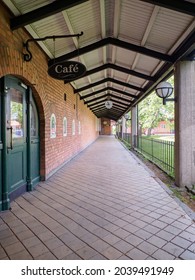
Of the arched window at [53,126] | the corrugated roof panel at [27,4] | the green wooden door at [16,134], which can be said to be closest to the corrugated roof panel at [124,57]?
the arched window at [53,126]

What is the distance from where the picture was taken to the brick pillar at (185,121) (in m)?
3.94

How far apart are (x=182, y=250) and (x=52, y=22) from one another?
4005mm

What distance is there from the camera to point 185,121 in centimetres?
397

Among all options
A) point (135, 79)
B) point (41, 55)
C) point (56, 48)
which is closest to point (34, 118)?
point (41, 55)

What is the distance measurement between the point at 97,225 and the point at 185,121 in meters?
2.71

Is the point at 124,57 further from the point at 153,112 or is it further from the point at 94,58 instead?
the point at 153,112

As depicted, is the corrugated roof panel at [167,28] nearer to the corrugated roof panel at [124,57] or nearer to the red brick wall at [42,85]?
the corrugated roof panel at [124,57]

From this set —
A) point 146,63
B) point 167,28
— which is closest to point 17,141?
point 167,28

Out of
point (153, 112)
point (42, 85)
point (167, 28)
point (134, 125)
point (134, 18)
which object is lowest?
point (134, 125)

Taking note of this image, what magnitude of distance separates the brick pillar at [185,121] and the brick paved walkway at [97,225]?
0.62 m

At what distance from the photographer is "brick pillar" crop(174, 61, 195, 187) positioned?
12.9 ft

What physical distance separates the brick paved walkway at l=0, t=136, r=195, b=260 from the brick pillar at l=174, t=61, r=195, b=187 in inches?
24.4
